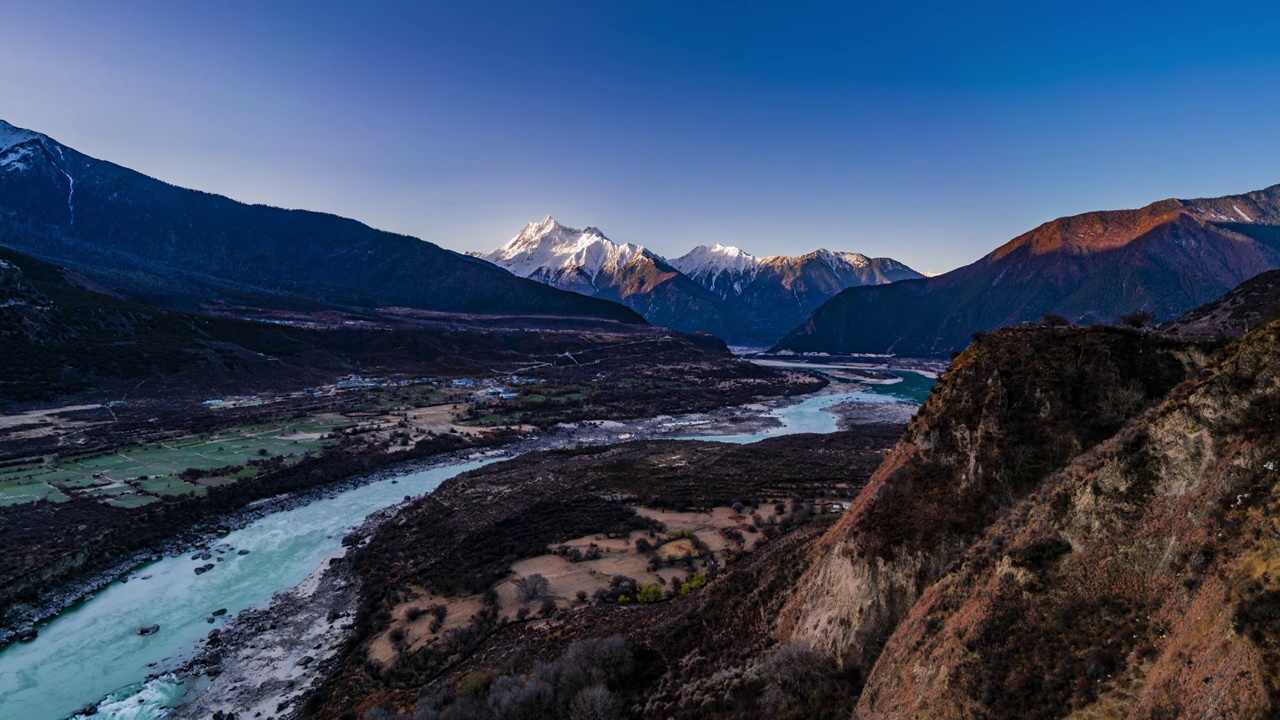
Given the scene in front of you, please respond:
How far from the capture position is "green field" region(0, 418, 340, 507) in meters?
37.6

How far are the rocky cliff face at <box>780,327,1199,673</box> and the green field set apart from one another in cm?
4371

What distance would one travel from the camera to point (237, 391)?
8031 centimetres

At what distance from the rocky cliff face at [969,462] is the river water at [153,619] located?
22671 mm

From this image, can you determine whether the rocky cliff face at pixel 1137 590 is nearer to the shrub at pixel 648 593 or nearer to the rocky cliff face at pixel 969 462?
the rocky cliff face at pixel 969 462

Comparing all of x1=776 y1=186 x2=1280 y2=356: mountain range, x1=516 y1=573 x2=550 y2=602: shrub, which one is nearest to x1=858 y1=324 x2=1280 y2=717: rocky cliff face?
x1=516 y1=573 x2=550 y2=602: shrub

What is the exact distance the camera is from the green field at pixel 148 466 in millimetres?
37594

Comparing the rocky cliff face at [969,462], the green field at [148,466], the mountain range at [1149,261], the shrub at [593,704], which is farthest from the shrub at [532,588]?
the mountain range at [1149,261]

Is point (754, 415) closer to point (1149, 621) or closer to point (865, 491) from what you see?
point (865, 491)

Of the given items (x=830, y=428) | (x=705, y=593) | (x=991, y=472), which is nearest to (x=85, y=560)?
(x=705, y=593)

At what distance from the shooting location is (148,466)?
44375 mm

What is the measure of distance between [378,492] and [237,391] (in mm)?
52095

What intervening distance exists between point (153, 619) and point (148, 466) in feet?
85.2

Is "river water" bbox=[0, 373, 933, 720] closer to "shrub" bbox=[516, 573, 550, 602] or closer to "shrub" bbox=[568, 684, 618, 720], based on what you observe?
"shrub" bbox=[516, 573, 550, 602]

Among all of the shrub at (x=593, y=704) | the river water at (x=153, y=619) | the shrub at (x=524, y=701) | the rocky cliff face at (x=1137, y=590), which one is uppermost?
the rocky cliff face at (x=1137, y=590)
